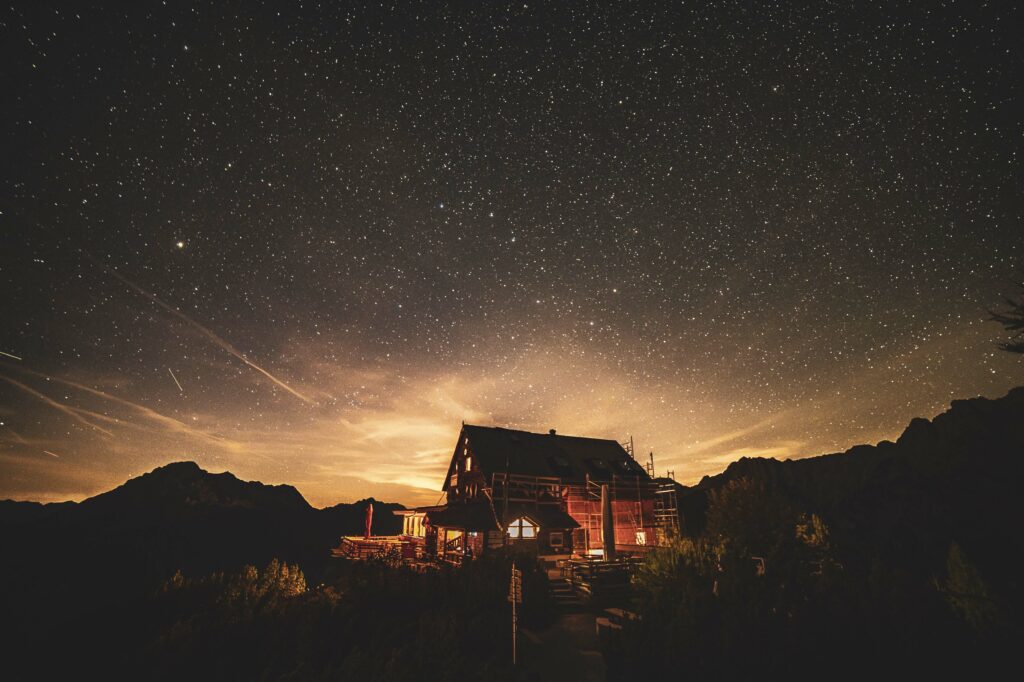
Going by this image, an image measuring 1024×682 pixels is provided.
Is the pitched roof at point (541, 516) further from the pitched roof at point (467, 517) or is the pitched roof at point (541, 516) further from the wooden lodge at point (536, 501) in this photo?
the pitched roof at point (467, 517)

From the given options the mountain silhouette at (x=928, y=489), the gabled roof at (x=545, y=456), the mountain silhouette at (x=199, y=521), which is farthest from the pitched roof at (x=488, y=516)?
the mountain silhouette at (x=199, y=521)

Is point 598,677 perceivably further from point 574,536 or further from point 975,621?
point 574,536

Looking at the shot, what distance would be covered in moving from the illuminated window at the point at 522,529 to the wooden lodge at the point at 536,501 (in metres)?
0.05

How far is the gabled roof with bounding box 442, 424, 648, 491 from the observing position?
1195 inches

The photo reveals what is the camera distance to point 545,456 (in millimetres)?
32625

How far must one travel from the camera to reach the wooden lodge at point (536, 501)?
Answer: 968 inches

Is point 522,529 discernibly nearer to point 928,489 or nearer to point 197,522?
point 928,489

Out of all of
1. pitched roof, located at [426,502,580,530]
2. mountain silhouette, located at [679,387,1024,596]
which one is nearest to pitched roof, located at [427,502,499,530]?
pitched roof, located at [426,502,580,530]

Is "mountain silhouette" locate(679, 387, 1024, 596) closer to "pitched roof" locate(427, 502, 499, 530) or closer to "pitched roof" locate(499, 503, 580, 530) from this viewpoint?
"pitched roof" locate(499, 503, 580, 530)

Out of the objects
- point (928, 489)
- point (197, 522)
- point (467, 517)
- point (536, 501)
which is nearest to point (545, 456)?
point (536, 501)

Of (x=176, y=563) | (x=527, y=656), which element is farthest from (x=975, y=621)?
(x=176, y=563)

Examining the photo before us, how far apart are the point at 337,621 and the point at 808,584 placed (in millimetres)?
10367

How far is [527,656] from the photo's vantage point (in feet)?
37.0

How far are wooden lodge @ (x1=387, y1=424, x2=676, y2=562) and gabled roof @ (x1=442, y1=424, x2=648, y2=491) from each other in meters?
0.08
